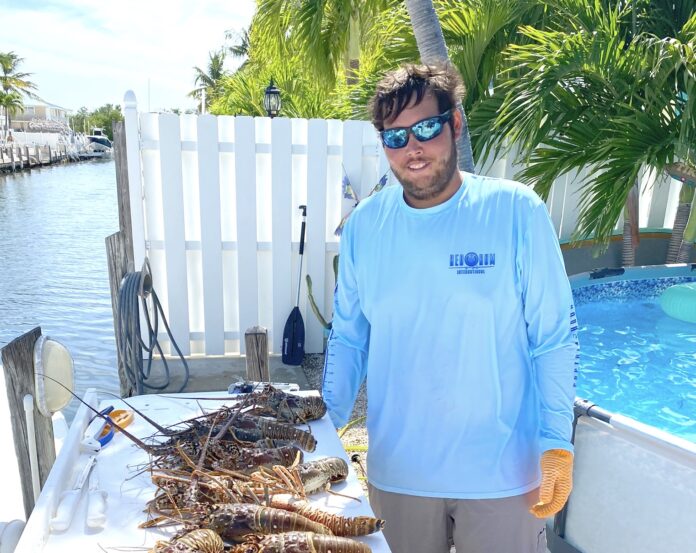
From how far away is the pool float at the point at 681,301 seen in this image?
22.4 feet

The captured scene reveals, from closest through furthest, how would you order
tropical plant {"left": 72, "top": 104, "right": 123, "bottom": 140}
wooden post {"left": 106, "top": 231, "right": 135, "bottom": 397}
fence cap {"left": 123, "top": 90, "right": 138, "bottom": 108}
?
wooden post {"left": 106, "top": 231, "right": 135, "bottom": 397} → fence cap {"left": 123, "top": 90, "right": 138, "bottom": 108} → tropical plant {"left": 72, "top": 104, "right": 123, "bottom": 140}

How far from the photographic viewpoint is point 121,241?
484cm

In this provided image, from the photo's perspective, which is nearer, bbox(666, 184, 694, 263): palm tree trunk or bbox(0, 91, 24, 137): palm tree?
bbox(666, 184, 694, 263): palm tree trunk

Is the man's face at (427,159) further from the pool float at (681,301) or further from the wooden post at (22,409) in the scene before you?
the pool float at (681,301)

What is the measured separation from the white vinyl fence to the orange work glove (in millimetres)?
4537

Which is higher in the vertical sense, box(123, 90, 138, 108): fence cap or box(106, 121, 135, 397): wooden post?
box(123, 90, 138, 108): fence cap

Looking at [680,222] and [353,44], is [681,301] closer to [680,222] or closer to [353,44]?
[680,222]

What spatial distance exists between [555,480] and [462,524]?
40 cm

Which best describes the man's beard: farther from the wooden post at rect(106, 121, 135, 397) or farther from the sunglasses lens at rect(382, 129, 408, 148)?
the wooden post at rect(106, 121, 135, 397)

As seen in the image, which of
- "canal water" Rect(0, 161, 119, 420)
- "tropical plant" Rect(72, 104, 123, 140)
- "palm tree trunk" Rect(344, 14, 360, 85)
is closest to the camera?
"canal water" Rect(0, 161, 119, 420)

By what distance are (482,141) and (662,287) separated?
140 inches

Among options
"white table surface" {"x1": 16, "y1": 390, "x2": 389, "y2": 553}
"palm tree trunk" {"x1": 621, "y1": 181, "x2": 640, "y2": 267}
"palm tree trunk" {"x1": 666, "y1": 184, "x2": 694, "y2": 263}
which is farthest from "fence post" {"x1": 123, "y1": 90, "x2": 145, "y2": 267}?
"palm tree trunk" {"x1": 666, "y1": 184, "x2": 694, "y2": 263}

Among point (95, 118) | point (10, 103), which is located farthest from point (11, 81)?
point (95, 118)

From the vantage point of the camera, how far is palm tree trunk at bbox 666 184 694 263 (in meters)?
7.50
